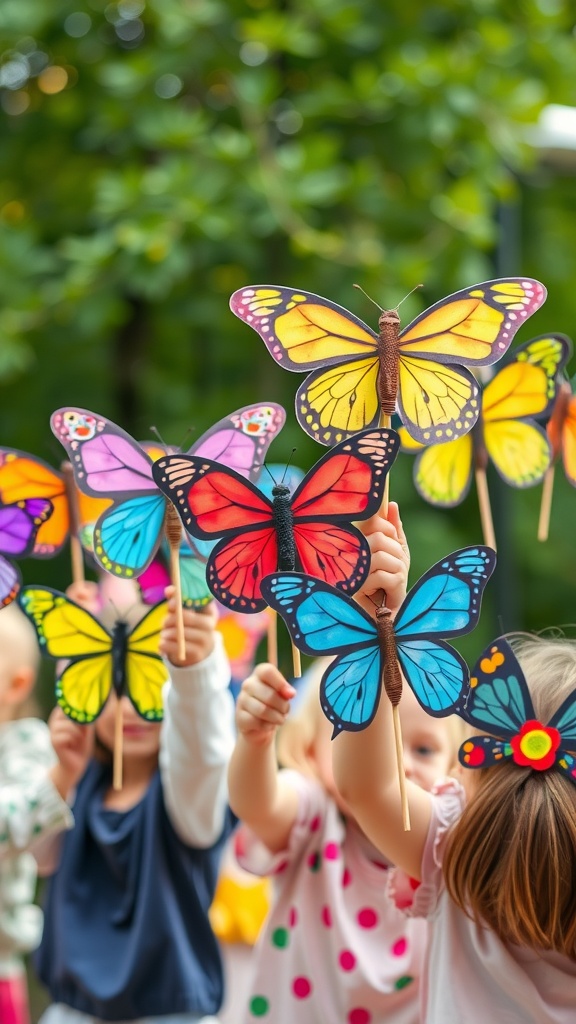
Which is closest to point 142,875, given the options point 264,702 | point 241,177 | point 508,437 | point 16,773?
point 16,773

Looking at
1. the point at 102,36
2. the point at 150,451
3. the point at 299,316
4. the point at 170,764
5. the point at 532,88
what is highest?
the point at 102,36

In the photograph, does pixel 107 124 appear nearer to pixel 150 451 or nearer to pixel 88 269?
pixel 88 269

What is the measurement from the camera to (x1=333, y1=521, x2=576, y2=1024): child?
1273 mm

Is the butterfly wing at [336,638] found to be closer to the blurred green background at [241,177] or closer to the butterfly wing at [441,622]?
the butterfly wing at [441,622]

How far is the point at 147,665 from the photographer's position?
147cm

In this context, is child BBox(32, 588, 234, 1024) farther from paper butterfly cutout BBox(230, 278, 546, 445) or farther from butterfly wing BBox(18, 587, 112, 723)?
paper butterfly cutout BBox(230, 278, 546, 445)

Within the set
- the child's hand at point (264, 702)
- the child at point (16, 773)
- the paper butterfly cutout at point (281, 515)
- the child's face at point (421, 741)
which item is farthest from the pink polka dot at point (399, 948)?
the paper butterfly cutout at point (281, 515)

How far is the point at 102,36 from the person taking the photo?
3086 mm

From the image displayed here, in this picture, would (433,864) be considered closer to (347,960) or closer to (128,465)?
(347,960)

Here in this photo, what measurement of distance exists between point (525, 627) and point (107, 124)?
7.36 feet

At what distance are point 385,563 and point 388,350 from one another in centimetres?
23

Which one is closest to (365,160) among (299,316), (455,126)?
(455,126)

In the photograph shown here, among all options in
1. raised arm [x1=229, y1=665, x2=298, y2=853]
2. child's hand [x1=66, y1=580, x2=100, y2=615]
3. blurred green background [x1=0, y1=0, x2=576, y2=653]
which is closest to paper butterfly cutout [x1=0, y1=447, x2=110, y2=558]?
child's hand [x1=66, y1=580, x2=100, y2=615]

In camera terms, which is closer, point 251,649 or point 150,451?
point 150,451
